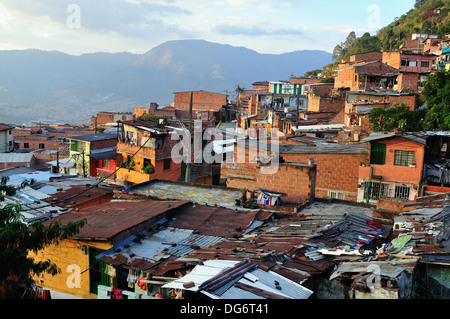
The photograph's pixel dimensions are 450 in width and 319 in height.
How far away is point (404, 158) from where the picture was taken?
1576 centimetres

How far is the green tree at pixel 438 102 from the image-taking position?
2227cm

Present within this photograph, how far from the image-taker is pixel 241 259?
6203 millimetres

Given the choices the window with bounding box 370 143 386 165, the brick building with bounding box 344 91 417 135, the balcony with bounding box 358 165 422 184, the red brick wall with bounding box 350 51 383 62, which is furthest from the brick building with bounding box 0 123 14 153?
the red brick wall with bounding box 350 51 383 62

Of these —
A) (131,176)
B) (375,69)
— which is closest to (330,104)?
(375,69)

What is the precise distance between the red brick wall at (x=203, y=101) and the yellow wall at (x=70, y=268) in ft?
168

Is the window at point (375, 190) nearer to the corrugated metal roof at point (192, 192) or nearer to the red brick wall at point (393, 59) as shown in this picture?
the corrugated metal roof at point (192, 192)

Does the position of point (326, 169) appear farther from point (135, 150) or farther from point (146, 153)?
point (135, 150)

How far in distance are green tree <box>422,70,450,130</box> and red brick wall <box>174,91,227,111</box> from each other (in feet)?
119

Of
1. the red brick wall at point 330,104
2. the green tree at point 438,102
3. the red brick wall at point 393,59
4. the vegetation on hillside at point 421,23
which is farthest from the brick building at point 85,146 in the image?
the vegetation on hillside at point 421,23

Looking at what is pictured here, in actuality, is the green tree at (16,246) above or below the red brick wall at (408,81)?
below

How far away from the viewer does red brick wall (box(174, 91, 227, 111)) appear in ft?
196

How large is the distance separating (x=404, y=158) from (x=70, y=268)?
13.3m

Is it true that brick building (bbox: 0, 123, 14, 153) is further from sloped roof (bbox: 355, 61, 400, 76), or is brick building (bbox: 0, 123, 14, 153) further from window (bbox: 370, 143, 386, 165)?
window (bbox: 370, 143, 386, 165)
